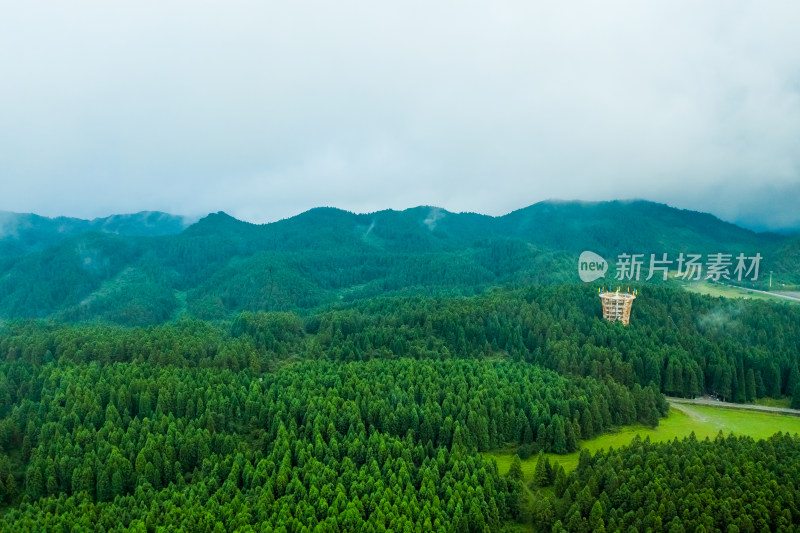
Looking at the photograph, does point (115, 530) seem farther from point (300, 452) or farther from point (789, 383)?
point (789, 383)

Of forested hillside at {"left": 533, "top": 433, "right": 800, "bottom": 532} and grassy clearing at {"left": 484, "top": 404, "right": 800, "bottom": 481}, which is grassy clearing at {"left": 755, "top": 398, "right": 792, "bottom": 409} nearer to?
grassy clearing at {"left": 484, "top": 404, "right": 800, "bottom": 481}

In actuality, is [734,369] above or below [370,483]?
above

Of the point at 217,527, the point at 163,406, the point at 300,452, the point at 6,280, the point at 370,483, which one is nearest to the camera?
the point at 217,527

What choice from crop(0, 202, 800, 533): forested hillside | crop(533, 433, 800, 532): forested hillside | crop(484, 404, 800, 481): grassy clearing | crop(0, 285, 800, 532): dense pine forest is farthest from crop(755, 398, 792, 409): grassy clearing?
crop(533, 433, 800, 532): forested hillside

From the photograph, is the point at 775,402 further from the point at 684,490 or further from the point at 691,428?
the point at 684,490

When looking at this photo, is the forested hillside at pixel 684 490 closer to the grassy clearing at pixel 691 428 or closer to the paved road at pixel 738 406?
the grassy clearing at pixel 691 428

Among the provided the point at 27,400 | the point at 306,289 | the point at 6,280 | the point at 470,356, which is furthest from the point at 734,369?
the point at 6,280

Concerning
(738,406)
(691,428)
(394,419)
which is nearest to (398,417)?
(394,419)

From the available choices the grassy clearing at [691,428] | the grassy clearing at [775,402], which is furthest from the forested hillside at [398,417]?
the grassy clearing at [691,428]
